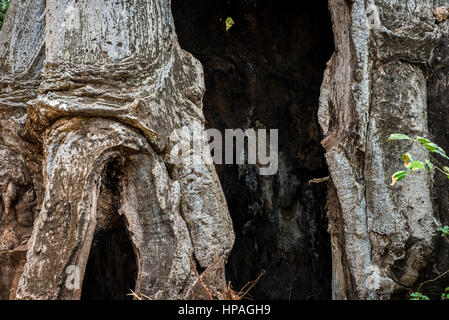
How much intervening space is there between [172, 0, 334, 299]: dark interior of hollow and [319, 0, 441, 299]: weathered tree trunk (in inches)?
35.4

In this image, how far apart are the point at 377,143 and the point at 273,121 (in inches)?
47.6

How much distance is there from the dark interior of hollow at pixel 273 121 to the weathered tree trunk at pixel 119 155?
3.50 ft

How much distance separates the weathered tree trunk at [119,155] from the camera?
91.6 inches

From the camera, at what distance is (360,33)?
2701 millimetres

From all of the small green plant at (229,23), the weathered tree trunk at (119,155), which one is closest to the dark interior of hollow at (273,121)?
the small green plant at (229,23)

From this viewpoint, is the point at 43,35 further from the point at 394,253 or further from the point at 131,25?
the point at 394,253

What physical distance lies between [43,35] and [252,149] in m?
1.54

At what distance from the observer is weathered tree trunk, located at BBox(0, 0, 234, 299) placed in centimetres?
233

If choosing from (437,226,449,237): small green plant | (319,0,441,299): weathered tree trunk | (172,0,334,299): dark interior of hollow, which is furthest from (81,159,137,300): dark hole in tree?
(437,226,449,237): small green plant

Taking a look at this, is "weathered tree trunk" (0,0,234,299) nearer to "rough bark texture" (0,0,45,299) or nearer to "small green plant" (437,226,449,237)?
"rough bark texture" (0,0,45,299)

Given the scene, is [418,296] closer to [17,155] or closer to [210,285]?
[210,285]

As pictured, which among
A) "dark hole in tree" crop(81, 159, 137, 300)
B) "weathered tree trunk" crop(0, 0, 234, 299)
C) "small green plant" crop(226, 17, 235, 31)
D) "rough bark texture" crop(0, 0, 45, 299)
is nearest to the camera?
"weathered tree trunk" crop(0, 0, 234, 299)

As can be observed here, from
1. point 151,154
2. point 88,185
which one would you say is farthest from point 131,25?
point 88,185
